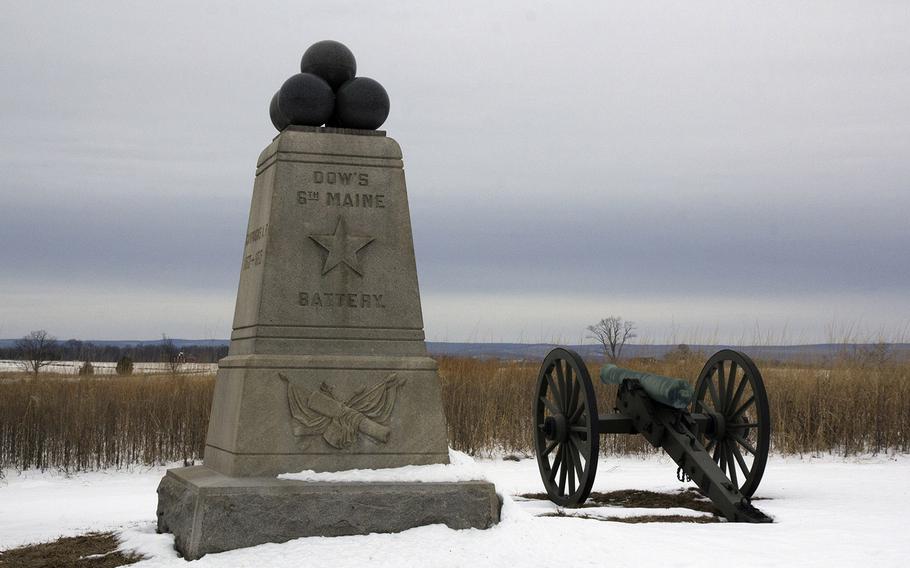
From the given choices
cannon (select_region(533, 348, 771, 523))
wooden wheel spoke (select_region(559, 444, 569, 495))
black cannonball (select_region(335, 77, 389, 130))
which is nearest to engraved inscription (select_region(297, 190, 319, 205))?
black cannonball (select_region(335, 77, 389, 130))

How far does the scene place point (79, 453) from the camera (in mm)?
13000

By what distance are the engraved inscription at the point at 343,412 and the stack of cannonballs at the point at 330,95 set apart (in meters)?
1.84

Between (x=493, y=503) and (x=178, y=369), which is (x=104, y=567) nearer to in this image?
(x=493, y=503)

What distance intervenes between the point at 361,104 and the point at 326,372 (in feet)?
6.30

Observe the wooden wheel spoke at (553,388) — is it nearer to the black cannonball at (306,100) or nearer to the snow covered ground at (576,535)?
the snow covered ground at (576,535)

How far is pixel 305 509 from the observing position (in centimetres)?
644

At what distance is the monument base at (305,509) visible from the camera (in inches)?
248

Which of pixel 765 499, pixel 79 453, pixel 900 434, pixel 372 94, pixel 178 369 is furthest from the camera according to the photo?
pixel 178 369

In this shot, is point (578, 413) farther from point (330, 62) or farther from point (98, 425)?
point (98, 425)

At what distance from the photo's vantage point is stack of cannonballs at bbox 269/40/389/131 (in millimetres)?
7184

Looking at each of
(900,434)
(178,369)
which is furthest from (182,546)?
(900,434)

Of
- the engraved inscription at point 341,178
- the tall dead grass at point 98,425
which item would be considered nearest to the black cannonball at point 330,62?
the engraved inscription at point 341,178

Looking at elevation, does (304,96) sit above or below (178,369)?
above

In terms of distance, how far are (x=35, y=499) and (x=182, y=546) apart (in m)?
5.05
